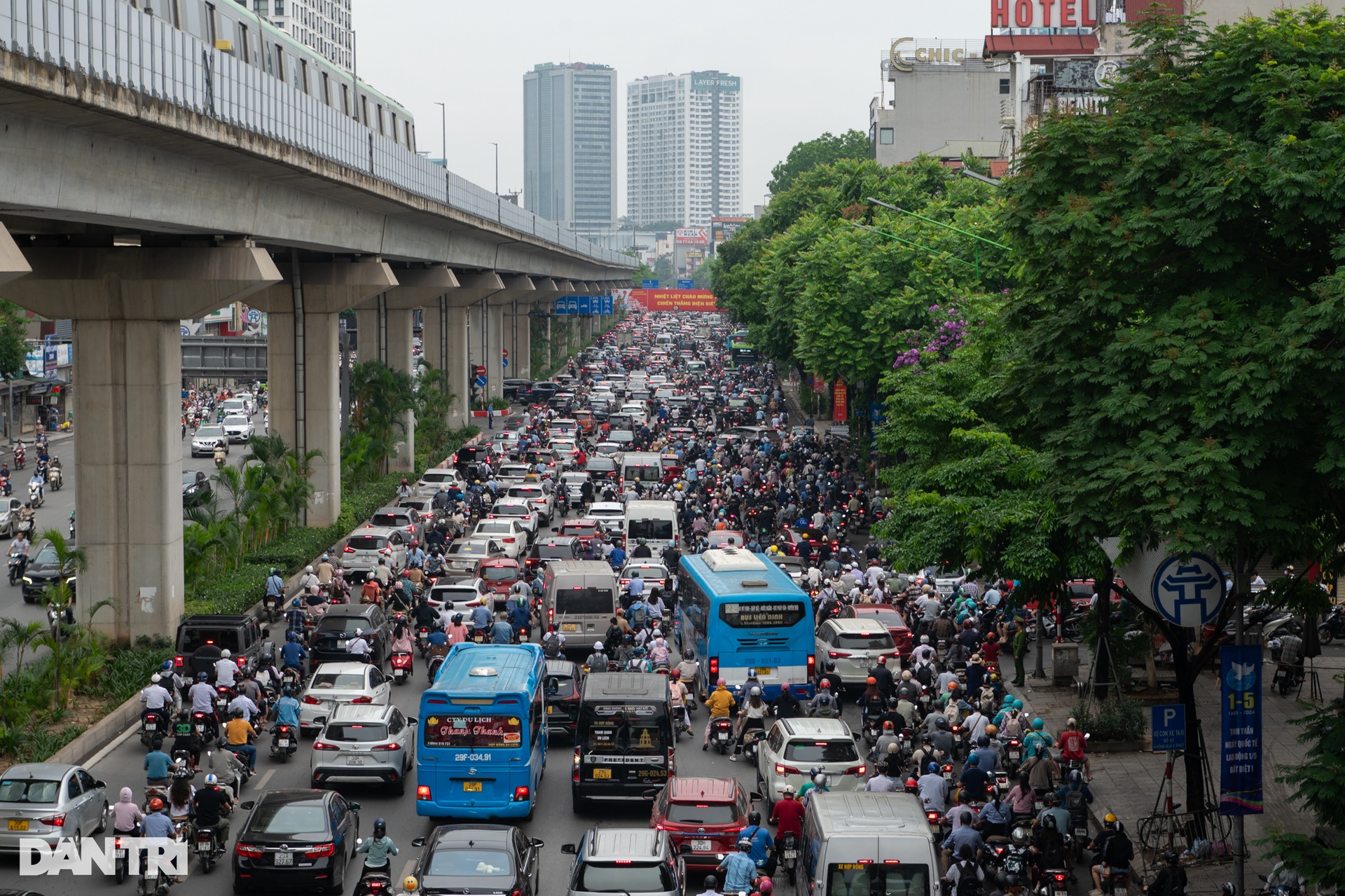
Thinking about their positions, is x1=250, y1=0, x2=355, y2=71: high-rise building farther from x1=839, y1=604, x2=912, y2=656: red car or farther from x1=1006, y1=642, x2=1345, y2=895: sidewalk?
x1=1006, y1=642, x2=1345, y2=895: sidewalk

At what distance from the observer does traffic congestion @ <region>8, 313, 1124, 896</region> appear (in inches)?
665

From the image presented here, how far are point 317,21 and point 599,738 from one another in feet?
530

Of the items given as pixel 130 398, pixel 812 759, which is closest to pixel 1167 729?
pixel 812 759

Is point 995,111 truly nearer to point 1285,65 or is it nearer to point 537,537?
point 537,537

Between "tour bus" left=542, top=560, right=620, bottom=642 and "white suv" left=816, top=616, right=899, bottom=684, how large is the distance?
4974mm

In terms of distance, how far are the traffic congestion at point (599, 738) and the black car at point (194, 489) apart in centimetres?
309

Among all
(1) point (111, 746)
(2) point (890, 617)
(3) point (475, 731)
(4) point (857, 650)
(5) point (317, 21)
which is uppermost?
(5) point (317, 21)

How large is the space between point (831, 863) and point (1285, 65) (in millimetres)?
9165

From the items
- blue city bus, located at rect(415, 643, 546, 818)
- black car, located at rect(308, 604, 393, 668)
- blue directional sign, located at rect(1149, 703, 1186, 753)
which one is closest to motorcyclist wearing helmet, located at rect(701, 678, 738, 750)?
blue city bus, located at rect(415, 643, 546, 818)

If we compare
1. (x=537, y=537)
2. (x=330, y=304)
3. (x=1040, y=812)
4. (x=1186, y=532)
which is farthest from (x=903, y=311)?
(x=1186, y=532)

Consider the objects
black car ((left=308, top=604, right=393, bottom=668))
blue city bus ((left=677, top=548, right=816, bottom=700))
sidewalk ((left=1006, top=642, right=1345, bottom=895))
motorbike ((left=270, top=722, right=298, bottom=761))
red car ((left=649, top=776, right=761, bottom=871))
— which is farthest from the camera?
black car ((left=308, top=604, right=393, bottom=668))

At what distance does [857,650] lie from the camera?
27438 mm

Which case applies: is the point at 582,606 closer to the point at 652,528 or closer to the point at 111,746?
the point at 111,746

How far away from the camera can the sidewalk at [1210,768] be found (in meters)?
18.3
